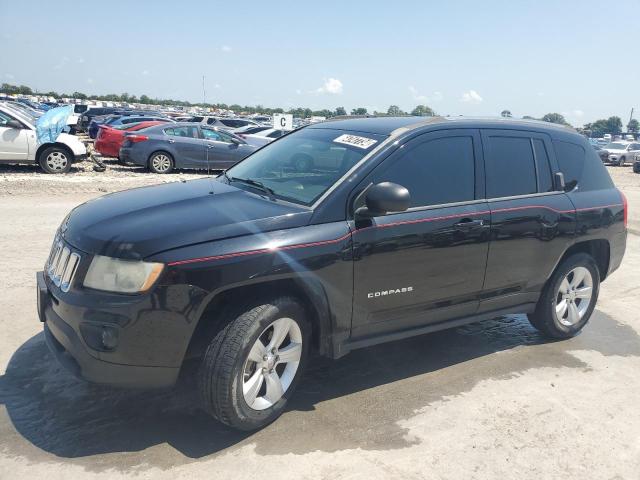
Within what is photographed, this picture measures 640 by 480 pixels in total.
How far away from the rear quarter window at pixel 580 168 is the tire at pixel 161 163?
479 inches

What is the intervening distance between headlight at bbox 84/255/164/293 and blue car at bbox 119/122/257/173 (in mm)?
11755

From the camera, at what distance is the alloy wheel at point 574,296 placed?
15.9 feet

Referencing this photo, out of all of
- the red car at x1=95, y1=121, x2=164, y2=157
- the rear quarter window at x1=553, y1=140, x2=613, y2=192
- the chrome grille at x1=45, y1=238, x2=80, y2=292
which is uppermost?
the red car at x1=95, y1=121, x2=164, y2=157

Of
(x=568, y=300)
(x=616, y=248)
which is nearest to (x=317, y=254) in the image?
(x=568, y=300)

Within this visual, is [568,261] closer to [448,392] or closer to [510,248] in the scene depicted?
[510,248]

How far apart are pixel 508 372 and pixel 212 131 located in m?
13.3

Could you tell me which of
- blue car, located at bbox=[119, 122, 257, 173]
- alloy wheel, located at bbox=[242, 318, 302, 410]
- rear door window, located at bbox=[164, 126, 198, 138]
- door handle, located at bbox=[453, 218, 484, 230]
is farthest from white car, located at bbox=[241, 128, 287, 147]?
alloy wheel, located at bbox=[242, 318, 302, 410]

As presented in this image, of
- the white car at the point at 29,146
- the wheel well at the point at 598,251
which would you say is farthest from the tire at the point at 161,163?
the wheel well at the point at 598,251

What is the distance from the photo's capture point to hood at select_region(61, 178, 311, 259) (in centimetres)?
296

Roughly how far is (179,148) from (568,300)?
12315 mm

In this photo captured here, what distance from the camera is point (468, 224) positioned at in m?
3.94

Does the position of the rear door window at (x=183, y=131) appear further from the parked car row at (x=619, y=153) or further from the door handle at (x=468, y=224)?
the parked car row at (x=619, y=153)

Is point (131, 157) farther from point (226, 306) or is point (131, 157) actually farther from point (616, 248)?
point (226, 306)

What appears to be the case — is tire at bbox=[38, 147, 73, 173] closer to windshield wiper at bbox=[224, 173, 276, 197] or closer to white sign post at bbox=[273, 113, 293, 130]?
white sign post at bbox=[273, 113, 293, 130]
